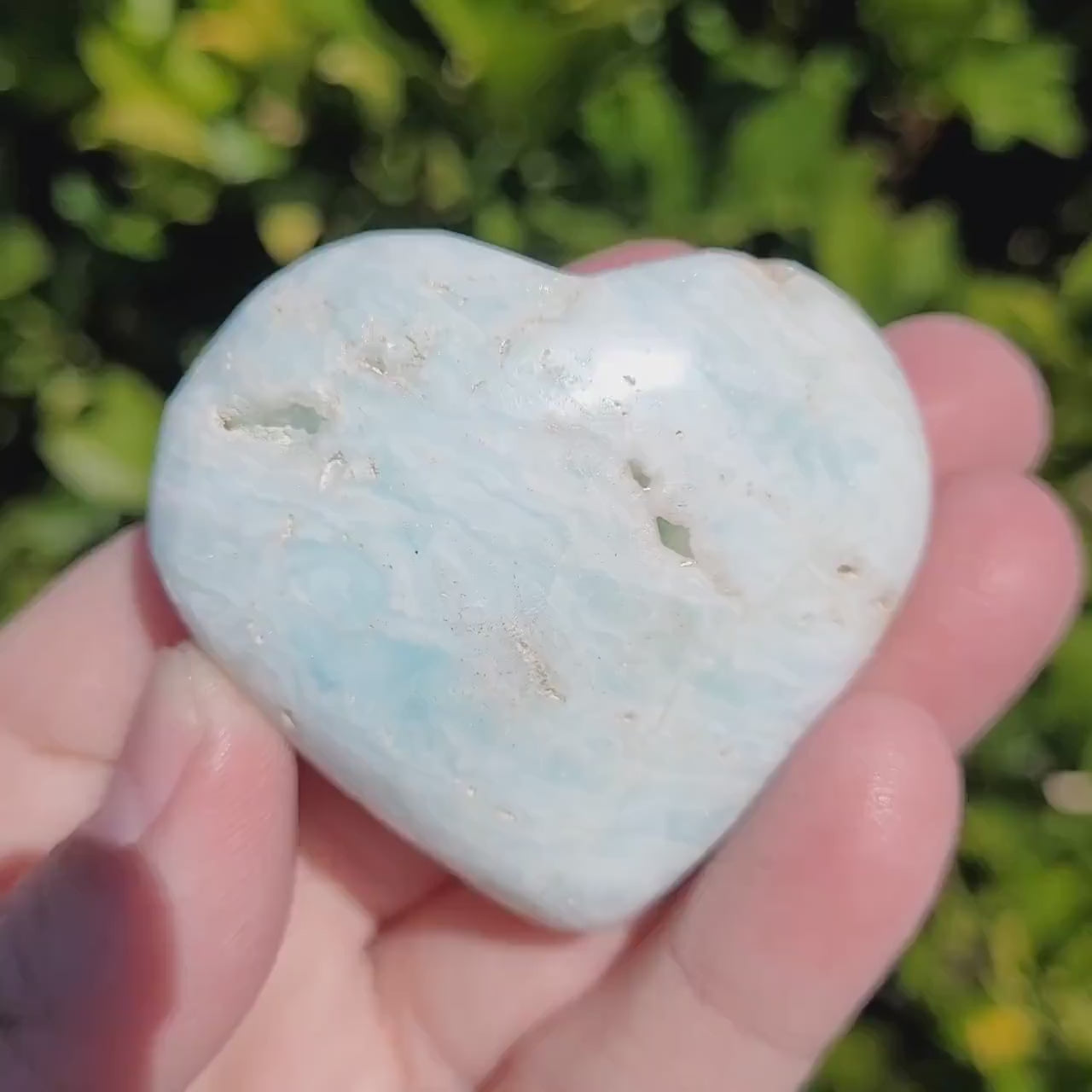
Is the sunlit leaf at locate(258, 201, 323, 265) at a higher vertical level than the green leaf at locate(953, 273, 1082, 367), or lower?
lower

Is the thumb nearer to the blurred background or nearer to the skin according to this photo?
the skin

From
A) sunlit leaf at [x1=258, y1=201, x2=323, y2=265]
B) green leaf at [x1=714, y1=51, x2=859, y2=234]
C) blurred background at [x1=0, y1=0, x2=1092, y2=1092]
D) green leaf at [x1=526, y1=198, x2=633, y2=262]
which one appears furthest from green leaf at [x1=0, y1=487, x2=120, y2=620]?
green leaf at [x1=714, y1=51, x2=859, y2=234]

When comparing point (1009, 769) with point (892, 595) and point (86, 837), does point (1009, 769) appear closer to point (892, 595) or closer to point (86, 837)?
point (892, 595)

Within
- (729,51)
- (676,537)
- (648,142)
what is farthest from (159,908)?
(729,51)

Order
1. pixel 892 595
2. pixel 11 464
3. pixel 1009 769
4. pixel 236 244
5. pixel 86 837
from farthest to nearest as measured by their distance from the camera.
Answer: pixel 11 464 < pixel 236 244 < pixel 1009 769 < pixel 892 595 < pixel 86 837

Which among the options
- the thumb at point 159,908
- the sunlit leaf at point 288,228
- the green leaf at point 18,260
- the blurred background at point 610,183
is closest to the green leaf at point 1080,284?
the blurred background at point 610,183

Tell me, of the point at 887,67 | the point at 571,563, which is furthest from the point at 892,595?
the point at 887,67

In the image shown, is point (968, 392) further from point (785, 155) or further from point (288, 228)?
point (288, 228)
